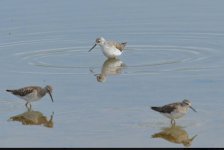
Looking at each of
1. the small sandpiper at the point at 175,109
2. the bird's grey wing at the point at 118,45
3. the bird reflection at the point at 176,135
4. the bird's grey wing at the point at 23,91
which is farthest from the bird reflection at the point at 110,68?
the bird reflection at the point at 176,135

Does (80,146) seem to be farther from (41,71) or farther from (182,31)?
(182,31)

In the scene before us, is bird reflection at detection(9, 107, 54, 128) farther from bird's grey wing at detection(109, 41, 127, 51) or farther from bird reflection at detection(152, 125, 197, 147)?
bird's grey wing at detection(109, 41, 127, 51)

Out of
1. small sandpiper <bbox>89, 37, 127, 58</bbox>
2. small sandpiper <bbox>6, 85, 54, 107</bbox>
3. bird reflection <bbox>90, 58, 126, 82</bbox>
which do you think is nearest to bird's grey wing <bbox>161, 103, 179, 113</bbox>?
small sandpiper <bbox>6, 85, 54, 107</bbox>

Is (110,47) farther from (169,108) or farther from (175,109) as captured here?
(175,109)

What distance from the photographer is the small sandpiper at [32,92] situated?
1577cm

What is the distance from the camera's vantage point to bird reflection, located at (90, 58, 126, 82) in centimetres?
1826

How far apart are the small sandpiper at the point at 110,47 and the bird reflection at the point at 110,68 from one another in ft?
0.54

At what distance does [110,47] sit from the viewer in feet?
67.0

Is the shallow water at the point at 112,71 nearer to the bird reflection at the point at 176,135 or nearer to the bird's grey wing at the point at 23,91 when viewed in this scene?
the bird reflection at the point at 176,135

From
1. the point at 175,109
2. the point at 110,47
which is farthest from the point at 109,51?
the point at 175,109

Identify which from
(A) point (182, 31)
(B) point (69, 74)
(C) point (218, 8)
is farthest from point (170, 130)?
(C) point (218, 8)

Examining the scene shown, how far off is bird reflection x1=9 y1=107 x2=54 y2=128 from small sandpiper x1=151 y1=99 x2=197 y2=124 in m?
1.93

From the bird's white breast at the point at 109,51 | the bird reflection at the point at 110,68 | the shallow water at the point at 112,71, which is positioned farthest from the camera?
the bird's white breast at the point at 109,51

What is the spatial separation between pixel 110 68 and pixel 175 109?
5315mm
